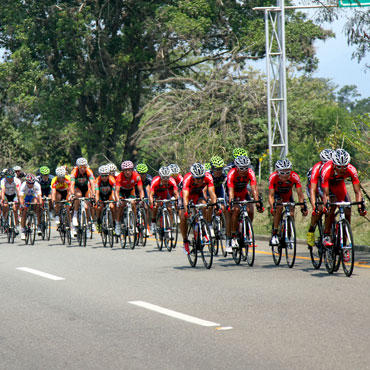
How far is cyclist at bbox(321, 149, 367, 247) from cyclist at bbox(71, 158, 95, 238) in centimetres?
810

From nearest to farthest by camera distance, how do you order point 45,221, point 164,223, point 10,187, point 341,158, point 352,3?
1. point 341,158
2. point 352,3
3. point 164,223
4. point 45,221
5. point 10,187

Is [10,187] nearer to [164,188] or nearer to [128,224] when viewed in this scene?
[128,224]

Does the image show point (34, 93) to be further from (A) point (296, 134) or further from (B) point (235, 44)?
(A) point (296, 134)

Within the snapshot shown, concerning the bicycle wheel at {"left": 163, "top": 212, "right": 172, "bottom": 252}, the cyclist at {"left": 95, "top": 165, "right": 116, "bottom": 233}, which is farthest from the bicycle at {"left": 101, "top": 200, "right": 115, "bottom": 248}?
the bicycle wheel at {"left": 163, "top": 212, "right": 172, "bottom": 252}

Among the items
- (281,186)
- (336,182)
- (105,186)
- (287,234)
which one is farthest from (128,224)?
(336,182)

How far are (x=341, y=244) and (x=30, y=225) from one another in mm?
10322

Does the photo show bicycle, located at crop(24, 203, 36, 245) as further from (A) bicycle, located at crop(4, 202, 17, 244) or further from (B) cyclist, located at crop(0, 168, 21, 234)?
(B) cyclist, located at crop(0, 168, 21, 234)

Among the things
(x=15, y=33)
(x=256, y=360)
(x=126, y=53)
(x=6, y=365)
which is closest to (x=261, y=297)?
(x=256, y=360)

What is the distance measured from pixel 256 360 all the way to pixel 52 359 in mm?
1641

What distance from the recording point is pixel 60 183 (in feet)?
65.2

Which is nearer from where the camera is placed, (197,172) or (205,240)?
(205,240)

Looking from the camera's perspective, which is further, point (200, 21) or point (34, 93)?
point (34, 93)

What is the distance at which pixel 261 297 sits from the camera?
9.25 metres

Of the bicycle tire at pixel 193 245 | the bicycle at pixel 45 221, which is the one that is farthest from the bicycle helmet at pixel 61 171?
the bicycle tire at pixel 193 245
